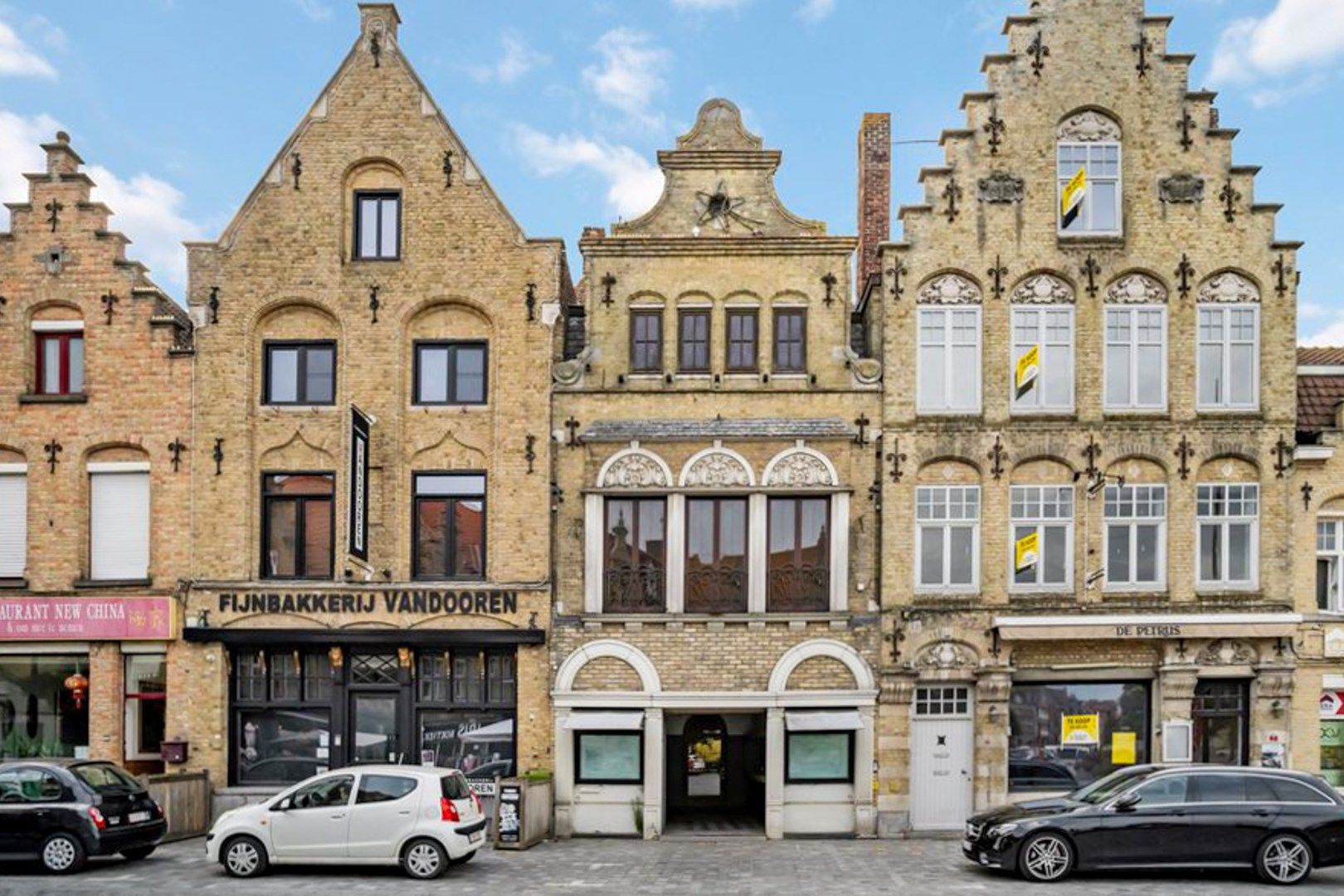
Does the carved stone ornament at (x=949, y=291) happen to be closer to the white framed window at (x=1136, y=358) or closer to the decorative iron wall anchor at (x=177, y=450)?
the white framed window at (x=1136, y=358)

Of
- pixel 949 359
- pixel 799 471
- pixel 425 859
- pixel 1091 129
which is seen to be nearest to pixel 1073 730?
pixel 799 471

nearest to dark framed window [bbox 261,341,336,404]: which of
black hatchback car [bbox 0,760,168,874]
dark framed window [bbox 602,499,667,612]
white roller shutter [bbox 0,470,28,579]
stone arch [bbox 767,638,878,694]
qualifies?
white roller shutter [bbox 0,470,28,579]

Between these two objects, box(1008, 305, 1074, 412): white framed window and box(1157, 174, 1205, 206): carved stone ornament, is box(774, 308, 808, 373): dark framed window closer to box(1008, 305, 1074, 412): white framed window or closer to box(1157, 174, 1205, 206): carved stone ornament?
box(1008, 305, 1074, 412): white framed window

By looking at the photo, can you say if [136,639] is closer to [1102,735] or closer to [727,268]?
[727,268]

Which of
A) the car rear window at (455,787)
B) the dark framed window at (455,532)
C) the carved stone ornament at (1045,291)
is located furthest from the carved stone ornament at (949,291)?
the car rear window at (455,787)

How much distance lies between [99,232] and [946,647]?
58.5ft

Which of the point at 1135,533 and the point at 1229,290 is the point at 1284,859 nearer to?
the point at 1135,533

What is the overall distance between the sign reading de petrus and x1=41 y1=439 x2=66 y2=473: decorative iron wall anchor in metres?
4.10

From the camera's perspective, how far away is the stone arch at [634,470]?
74.2 feet

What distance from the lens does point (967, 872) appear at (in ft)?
60.2

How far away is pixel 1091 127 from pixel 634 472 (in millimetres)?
10796

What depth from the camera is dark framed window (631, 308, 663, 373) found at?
2302 centimetres

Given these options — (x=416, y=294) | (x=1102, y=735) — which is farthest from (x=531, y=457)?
(x=1102, y=735)

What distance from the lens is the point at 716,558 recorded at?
890 inches
